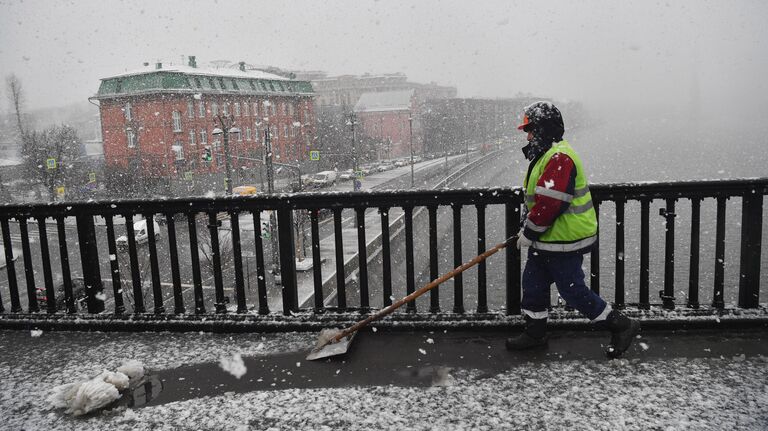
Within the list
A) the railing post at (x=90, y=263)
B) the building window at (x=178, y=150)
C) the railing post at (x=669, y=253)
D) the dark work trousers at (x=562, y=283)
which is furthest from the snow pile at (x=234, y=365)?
the building window at (x=178, y=150)

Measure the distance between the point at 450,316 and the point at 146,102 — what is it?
51583 mm

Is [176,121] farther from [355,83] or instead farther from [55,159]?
[355,83]

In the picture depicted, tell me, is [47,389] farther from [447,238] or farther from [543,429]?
[447,238]

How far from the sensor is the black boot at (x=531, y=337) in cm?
379

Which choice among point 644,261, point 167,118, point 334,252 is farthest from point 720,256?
point 167,118

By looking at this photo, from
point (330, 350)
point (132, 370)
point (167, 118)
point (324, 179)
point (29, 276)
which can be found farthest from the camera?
point (324, 179)

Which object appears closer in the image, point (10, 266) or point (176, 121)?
point (10, 266)

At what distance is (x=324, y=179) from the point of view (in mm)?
51031

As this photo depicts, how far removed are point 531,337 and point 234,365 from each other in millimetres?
2011

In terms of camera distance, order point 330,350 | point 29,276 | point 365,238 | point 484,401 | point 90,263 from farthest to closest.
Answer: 1. point 29,276
2. point 90,263
3. point 365,238
4. point 330,350
5. point 484,401

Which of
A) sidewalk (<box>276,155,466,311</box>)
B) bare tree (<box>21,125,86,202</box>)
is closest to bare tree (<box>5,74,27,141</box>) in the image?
bare tree (<box>21,125,86,202</box>)

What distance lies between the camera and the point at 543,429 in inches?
110

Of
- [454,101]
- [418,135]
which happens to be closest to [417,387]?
[418,135]

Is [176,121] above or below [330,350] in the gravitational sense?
above
